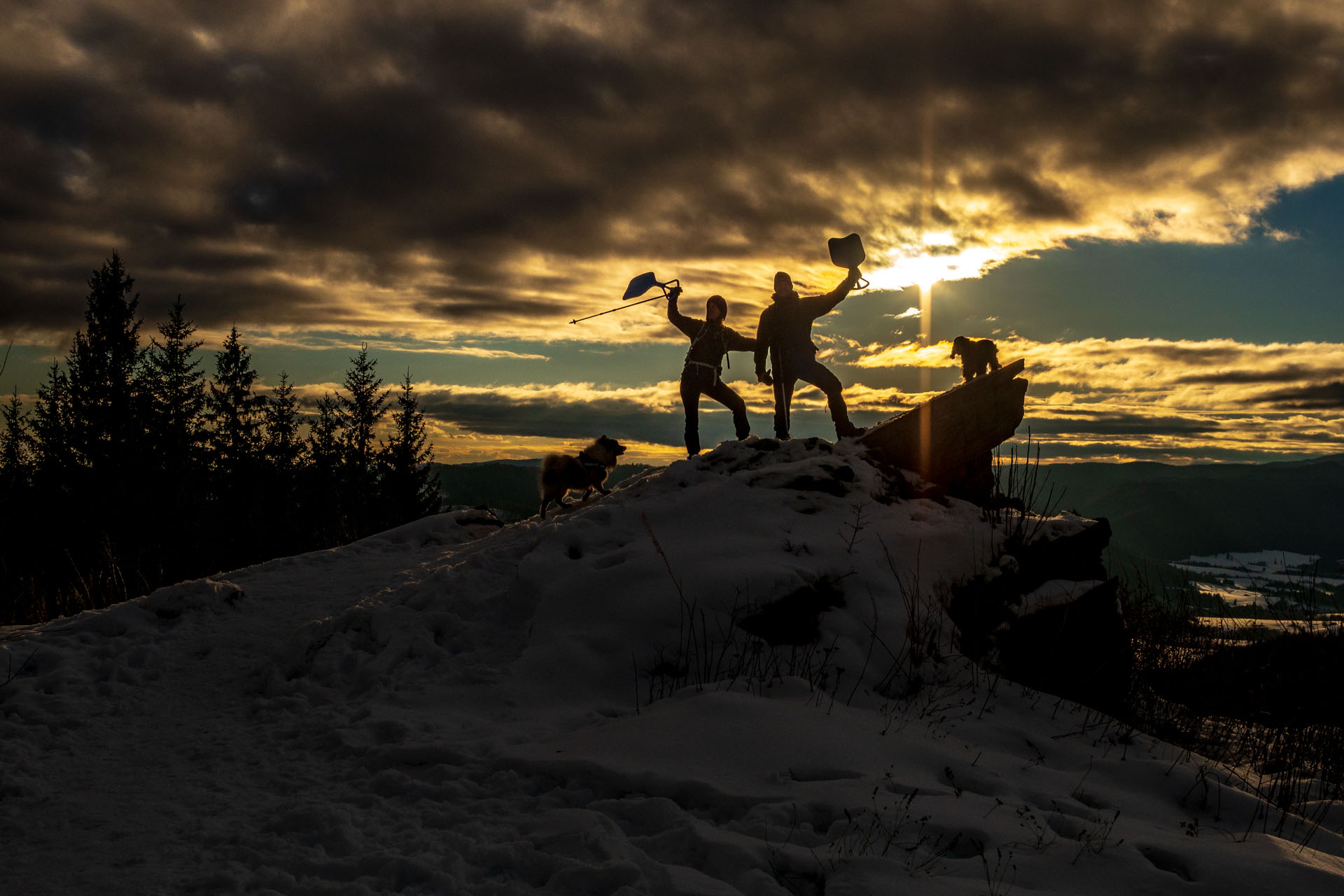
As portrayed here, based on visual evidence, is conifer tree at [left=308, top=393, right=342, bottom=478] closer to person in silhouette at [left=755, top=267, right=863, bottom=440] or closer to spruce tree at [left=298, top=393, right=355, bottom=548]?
spruce tree at [left=298, top=393, right=355, bottom=548]

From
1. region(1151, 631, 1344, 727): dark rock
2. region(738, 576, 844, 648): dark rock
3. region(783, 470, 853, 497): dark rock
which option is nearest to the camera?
region(738, 576, 844, 648): dark rock

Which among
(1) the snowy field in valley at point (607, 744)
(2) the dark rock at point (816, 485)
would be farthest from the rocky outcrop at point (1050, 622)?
(2) the dark rock at point (816, 485)

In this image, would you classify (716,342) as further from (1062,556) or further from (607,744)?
(607,744)

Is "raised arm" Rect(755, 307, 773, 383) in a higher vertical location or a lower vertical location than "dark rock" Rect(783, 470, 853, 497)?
higher

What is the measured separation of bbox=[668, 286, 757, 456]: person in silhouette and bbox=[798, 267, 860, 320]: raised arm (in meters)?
1.00

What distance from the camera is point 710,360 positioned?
449 inches

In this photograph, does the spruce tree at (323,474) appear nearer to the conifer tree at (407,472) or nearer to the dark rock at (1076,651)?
the conifer tree at (407,472)

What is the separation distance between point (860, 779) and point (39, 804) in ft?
14.6

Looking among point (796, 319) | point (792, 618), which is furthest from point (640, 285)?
point (792, 618)

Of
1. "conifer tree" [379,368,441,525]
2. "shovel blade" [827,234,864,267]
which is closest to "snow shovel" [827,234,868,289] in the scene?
"shovel blade" [827,234,864,267]

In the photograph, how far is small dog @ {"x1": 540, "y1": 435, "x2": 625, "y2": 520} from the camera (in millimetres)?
10828

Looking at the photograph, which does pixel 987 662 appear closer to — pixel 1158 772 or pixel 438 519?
pixel 1158 772

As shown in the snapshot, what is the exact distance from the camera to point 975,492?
9086mm

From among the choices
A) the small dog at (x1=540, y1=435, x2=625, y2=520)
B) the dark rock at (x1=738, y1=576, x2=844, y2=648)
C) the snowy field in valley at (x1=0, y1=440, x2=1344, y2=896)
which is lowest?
the snowy field in valley at (x1=0, y1=440, x2=1344, y2=896)
